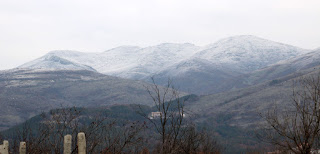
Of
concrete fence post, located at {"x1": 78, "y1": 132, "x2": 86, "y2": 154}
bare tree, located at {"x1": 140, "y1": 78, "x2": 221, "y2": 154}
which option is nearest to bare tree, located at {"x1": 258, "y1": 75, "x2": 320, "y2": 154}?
bare tree, located at {"x1": 140, "y1": 78, "x2": 221, "y2": 154}

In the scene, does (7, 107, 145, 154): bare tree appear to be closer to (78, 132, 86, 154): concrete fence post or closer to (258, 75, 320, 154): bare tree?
(78, 132, 86, 154): concrete fence post

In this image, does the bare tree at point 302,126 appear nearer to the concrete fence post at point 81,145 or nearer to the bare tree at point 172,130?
the bare tree at point 172,130

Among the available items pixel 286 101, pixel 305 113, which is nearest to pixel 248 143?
pixel 286 101

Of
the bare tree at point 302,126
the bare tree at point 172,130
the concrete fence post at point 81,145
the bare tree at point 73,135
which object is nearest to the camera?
the concrete fence post at point 81,145

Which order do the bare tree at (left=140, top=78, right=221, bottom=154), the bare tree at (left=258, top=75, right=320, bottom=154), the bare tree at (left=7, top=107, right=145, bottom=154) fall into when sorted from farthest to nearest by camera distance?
1. the bare tree at (left=7, top=107, right=145, bottom=154)
2. the bare tree at (left=140, top=78, right=221, bottom=154)
3. the bare tree at (left=258, top=75, right=320, bottom=154)

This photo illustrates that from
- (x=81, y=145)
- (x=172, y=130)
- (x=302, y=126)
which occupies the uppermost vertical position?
(x=81, y=145)

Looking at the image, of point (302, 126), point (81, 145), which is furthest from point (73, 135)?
point (81, 145)

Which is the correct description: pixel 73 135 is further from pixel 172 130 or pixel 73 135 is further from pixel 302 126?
pixel 302 126

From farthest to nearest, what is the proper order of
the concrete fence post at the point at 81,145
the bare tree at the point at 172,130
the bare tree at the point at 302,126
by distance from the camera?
the bare tree at the point at 172,130 → the bare tree at the point at 302,126 → the concrete fence post at the point at 81,145

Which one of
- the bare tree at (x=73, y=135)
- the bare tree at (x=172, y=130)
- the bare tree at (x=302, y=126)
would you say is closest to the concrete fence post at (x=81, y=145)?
the bare tree at (x=73, y=135)

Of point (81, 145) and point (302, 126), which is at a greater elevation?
point (81, 145)

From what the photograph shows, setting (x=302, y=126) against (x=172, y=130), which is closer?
(x=172, y=130)

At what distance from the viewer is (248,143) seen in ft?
635

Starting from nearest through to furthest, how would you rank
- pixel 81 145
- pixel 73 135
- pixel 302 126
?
pixel 81 145, pixel 302 126, pixel 73 135
